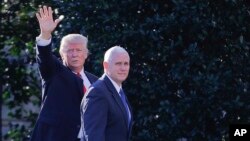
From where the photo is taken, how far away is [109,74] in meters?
6.38

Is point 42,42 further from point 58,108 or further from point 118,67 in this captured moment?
point 118,67

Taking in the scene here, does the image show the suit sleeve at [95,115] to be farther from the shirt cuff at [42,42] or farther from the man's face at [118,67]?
the shirt cuff at [42,42]

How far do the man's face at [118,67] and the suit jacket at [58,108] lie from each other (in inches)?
26.1

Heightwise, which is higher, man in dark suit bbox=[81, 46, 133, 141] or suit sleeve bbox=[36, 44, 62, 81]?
suit sleeve bbox=[36, 44, 62, 81]

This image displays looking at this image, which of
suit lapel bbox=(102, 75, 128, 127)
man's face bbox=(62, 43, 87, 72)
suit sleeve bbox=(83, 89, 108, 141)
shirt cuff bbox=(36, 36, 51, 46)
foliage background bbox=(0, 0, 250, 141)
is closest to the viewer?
suit sleeve bbox=(83, 89, 108, 141)

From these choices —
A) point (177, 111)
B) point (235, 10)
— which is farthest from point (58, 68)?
point (235, 10)

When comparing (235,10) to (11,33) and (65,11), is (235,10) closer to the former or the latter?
(65,11)

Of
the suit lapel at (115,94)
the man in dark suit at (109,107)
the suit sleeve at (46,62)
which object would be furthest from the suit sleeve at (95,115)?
the suit sleeve at (46,62)

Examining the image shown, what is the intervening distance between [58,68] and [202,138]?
2169mm

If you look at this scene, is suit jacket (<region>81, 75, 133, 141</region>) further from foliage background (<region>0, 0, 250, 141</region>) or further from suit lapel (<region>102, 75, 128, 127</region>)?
foliage background (<region>0, 0, 250, 141</region>)

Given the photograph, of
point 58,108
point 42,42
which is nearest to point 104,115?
point 58,108

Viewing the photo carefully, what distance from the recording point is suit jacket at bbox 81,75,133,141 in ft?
20.0

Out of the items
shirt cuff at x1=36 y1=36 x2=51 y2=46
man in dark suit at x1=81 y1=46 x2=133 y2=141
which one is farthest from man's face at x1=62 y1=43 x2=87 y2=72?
man in dark suit at x1=81 y1=46 x2=133 y2=141

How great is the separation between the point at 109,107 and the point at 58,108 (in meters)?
0.81
